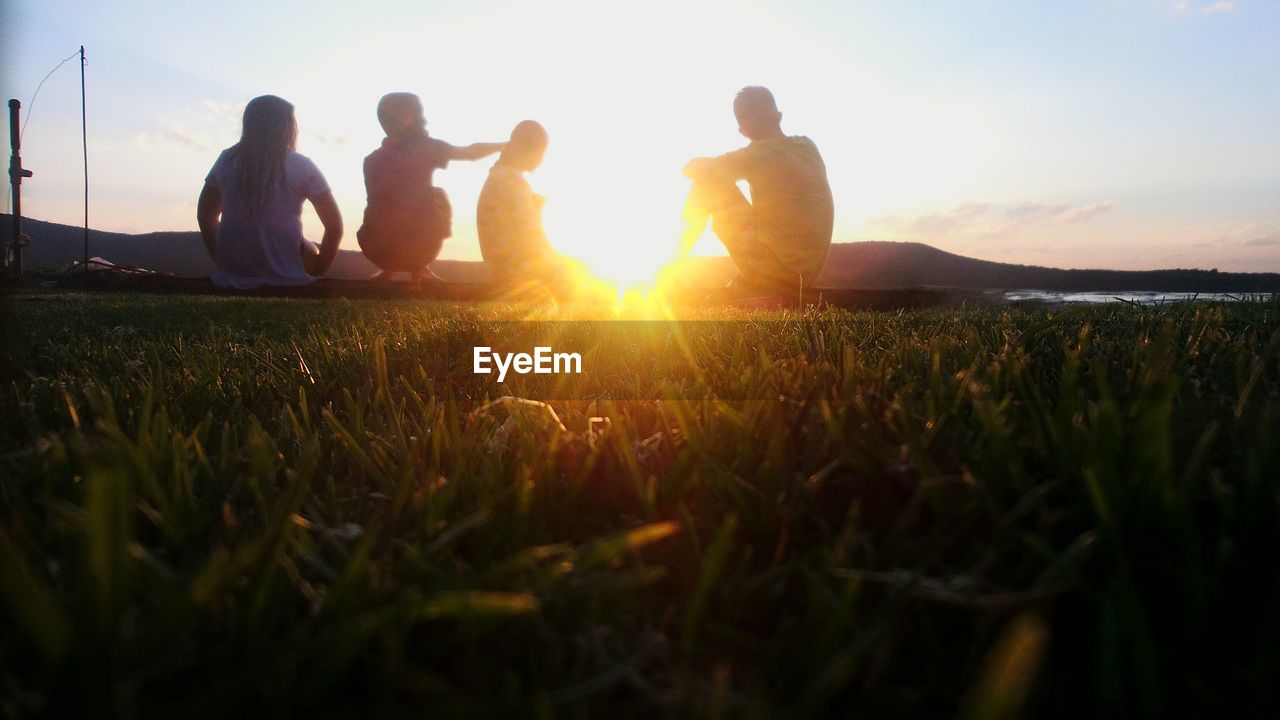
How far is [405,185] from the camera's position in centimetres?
902

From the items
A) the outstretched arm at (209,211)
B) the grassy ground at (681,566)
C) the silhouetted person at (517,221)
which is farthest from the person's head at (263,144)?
the grassy ground at (681,566)

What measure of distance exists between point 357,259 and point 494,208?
29.2ft

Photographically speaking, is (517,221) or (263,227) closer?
(263,227)

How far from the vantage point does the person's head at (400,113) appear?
8758 millimetres

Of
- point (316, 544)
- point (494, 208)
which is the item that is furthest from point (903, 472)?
point (494, 208)

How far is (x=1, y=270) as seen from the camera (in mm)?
1249

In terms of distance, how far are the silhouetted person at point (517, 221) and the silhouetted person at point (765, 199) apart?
224 cm

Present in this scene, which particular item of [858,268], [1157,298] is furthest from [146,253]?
[1157,298]

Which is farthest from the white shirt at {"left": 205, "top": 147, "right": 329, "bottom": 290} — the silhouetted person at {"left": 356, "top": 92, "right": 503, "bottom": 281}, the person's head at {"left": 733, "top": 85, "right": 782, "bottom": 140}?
the person's head at {"left": 733, "top": 85, "right": 782, "bottom": 140}

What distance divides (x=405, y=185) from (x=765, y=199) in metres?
4.95

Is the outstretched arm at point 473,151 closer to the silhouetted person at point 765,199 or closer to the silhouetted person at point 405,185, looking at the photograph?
the silhouetted person at point 405,185

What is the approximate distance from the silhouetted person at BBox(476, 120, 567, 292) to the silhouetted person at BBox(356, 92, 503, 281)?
34.1 inches

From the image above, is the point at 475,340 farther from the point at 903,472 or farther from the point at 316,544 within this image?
the point at 903,472

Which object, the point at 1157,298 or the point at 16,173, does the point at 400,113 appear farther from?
the point at 1157,298
